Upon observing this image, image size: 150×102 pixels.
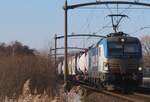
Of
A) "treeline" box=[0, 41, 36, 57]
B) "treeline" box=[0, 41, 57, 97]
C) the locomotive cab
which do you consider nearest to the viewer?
"treeline" box=[0, 41, 57, 97]

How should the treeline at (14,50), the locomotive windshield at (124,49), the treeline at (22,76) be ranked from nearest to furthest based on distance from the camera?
the treeline at (22,76) < the locomotive windshield at (124,49) < the treeline at (14,50)

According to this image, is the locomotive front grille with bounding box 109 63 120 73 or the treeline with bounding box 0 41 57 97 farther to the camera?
the locomotive front grille with bounding box 109 63 120 73

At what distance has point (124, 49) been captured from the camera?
34.1m

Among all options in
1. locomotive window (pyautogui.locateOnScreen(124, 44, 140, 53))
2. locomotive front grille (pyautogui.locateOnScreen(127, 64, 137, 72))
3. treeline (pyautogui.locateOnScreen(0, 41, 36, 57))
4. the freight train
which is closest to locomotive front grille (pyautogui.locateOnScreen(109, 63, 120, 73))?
the freight train

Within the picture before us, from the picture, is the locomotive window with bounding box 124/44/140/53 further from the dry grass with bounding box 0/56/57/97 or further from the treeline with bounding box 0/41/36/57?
the treeline with bounding box 0/41/36/57

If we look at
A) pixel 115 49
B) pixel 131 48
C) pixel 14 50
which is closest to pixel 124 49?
pixel 131 48

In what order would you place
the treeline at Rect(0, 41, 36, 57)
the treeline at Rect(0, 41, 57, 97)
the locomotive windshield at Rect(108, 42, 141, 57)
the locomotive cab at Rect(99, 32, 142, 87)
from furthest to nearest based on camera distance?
the treeline at Rect(0, 41, 36, 57) < the locomotive windshield at Rect(108, 42, 141, 57) < the locomotive cab at Rect(99, 32, 142, 87) < the treeline at Rect(0, 41, 57, 97)

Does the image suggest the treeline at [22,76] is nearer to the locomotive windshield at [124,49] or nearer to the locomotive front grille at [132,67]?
the locomotive windshield at [124,49]

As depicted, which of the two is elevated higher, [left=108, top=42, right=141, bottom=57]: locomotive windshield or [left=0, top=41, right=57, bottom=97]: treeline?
[left=108, top=42, right=141, bottom=57]: locomotive windshield

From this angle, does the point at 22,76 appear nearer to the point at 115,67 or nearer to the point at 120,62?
the point at 115,67

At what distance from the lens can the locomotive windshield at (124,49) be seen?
33969 millimetres

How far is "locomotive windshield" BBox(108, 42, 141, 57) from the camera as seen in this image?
34.0 m

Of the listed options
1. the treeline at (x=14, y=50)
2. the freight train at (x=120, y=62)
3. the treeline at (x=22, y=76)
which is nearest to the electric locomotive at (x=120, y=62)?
the freight train at (x=120, y=62)

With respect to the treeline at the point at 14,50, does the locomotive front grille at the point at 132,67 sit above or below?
below
